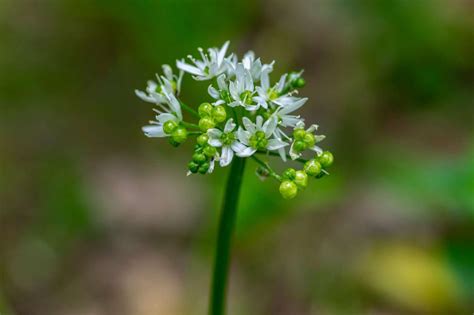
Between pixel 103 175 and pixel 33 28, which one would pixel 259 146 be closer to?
pixel 103 175

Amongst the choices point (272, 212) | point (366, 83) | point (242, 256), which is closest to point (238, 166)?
point (272, 212)

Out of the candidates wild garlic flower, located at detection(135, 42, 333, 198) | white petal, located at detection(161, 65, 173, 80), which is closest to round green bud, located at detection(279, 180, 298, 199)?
wild garlic flower, located at detection(135, 42, 333, 198)

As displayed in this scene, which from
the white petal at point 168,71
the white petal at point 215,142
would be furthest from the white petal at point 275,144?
the white petal at point 168,71

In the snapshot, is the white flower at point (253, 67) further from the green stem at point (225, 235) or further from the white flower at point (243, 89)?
the green stem at point (225, 235)

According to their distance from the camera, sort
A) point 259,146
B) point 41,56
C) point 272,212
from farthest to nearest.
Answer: point 41,56
point 272,212
point 259,146

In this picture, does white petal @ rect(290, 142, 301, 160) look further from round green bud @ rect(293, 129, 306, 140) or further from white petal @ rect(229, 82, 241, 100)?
white petal @ rect(229, 82, 241, 100)

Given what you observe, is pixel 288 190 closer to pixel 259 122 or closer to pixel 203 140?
pixel 259 122
